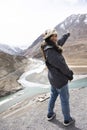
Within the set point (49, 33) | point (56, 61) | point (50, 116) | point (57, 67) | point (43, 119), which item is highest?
point (49, 33)

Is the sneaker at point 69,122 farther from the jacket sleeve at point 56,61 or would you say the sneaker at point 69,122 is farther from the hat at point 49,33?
the hat at point 49,33

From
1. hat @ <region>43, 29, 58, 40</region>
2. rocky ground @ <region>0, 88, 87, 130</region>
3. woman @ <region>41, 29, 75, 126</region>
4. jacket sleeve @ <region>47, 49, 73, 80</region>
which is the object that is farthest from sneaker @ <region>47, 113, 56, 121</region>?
hat @ <region>43, 29, 58, 40</region>

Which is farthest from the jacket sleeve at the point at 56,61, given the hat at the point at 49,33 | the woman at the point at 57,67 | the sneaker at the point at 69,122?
the sneaker at the point at 69,122

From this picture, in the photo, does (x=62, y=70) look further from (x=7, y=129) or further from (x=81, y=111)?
(x=7, y=129)

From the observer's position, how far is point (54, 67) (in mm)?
6508

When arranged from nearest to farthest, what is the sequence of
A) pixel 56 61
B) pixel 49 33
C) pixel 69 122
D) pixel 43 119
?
1. pixel 56 61
2. pixel 49 33
3. pixel 69 122
4. pixel 43 119

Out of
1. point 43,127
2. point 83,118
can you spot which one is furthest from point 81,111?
point 43,127

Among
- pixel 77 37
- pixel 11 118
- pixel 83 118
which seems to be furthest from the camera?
pixel 77 37

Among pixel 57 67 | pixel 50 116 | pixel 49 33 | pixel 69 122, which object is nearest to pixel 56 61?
pixel 57 67

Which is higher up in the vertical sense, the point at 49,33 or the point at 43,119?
the point at 49,33

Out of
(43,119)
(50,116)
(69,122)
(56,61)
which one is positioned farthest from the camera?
(43,119)

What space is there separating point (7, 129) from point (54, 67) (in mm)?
2308

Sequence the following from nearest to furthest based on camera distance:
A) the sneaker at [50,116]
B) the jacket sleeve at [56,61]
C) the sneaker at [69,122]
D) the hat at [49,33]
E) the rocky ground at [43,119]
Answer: the jacket sleeve at [56,61]
the hat at [49,33]
the sneaker at [69,122]
the rocky ground at [43,119]
the sneaker at [50,116]

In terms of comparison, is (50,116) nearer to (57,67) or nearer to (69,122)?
(69,122)
